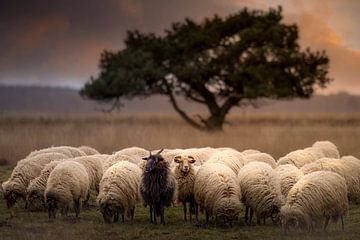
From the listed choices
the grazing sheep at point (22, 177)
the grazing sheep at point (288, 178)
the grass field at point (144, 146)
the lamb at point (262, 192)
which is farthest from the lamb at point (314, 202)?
the grazing sheep at point (22, 177)

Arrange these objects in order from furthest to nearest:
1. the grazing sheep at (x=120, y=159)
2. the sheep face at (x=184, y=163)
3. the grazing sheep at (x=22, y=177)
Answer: the grazing sheep at (x=120, y=159) → the grazing sheep at (x=22, y=177) → the sheep face at (x=184, y=163)

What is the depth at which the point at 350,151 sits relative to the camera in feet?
70.5

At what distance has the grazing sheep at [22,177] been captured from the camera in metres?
13.0

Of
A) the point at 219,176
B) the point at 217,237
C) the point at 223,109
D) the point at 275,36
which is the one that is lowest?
the point at 217,237

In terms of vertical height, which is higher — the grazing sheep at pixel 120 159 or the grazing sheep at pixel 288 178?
the grazing sheep at pixel 120 159

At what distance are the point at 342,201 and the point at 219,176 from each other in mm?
2224

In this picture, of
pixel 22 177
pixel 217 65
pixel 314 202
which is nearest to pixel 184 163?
pixel 314 202

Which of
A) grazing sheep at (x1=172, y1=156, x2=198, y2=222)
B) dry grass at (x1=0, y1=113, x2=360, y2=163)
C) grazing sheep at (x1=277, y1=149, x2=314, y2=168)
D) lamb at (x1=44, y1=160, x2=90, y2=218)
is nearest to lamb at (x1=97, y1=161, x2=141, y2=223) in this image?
lamb at (x1=44, y1=160, x2=90, y2=218)

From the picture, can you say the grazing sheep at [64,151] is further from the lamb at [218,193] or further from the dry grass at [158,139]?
the dry grass at [158,139]

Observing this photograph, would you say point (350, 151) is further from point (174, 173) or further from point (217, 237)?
point (217, 237)

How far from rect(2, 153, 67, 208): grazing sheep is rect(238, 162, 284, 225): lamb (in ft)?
15.1

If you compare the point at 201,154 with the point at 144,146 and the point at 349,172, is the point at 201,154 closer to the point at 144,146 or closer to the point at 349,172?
the point at 349,172

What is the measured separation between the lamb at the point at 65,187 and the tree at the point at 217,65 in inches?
654

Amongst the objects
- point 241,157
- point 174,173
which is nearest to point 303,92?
point 241,157
